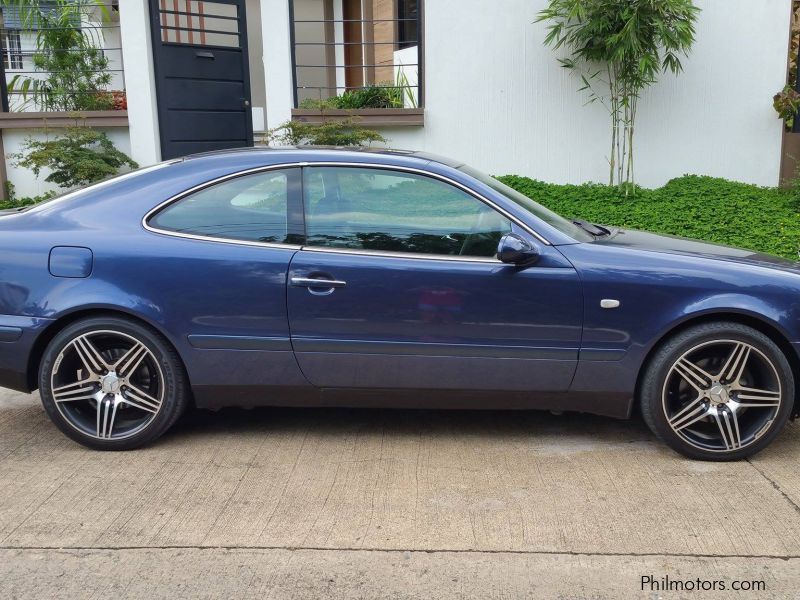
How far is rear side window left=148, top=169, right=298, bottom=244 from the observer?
165 inches

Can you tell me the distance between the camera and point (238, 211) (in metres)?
4.24

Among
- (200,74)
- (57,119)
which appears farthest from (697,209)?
(57,119)

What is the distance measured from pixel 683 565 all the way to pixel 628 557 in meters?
0.20

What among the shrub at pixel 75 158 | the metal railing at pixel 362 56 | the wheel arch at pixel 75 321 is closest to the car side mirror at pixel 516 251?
the wheel arch at pixel 75 321

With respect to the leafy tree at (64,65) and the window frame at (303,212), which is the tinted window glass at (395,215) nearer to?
the window frame at (303,212)

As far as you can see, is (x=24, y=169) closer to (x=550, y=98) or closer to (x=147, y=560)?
(x=550, y=98)

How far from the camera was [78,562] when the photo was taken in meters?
3.18

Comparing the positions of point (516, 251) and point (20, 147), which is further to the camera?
point (20, 147)

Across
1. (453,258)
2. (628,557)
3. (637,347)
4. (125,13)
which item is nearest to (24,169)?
(125,13)

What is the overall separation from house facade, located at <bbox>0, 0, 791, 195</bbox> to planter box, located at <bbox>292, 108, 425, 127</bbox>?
0.5 inches

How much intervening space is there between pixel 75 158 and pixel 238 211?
17.7 ft

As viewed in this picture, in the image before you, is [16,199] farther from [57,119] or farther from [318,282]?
[318,282]

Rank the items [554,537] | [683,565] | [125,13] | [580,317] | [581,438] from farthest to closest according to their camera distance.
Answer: [125,13], [581,438], [580,317], [554,537], [683,565]

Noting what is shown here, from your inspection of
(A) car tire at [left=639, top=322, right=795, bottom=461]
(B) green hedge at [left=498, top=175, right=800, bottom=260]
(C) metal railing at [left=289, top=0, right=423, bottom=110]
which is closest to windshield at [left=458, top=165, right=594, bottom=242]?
(A) car tire at [left=639, top=322, right=795, bottom=461]
